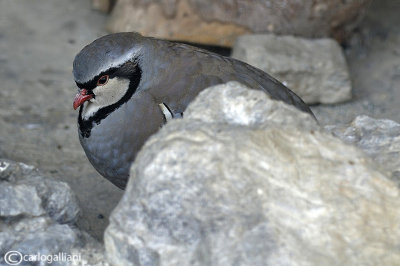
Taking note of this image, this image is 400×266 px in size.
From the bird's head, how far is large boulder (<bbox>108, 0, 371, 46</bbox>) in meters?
2.04

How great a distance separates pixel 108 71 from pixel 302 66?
2.08 m

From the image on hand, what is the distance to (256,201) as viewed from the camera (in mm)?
2301

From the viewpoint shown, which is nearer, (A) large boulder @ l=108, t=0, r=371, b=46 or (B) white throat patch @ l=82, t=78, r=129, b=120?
(B) white throat patch @ l=82, t=78, r=129, b=120

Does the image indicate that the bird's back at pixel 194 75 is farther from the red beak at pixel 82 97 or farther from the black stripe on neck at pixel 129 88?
the red beak at pixel 82 97

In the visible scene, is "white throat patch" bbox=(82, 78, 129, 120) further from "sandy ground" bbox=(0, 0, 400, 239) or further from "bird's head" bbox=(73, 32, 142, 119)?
"sandy ground" bbox=(0, 0, 400, 239)

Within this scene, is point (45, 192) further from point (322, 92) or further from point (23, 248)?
point (322, 92)

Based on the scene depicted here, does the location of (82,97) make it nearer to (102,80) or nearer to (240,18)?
(102,80)

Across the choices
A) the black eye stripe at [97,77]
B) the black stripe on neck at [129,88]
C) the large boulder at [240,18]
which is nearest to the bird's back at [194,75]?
the black stripe on neck at [129,88]

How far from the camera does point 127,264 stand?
2500 mm

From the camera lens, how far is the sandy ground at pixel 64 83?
4.28 metres

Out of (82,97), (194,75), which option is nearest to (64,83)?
(82,97)

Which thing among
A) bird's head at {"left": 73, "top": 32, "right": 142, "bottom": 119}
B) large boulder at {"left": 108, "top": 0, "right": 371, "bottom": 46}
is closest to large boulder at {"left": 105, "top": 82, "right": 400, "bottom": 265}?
bird's head at {"left": 73, "top": 32, "right": 142, "bottom": 119}

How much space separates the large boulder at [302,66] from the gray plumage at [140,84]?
1.54 m

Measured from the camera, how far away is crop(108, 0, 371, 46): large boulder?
211 inches
